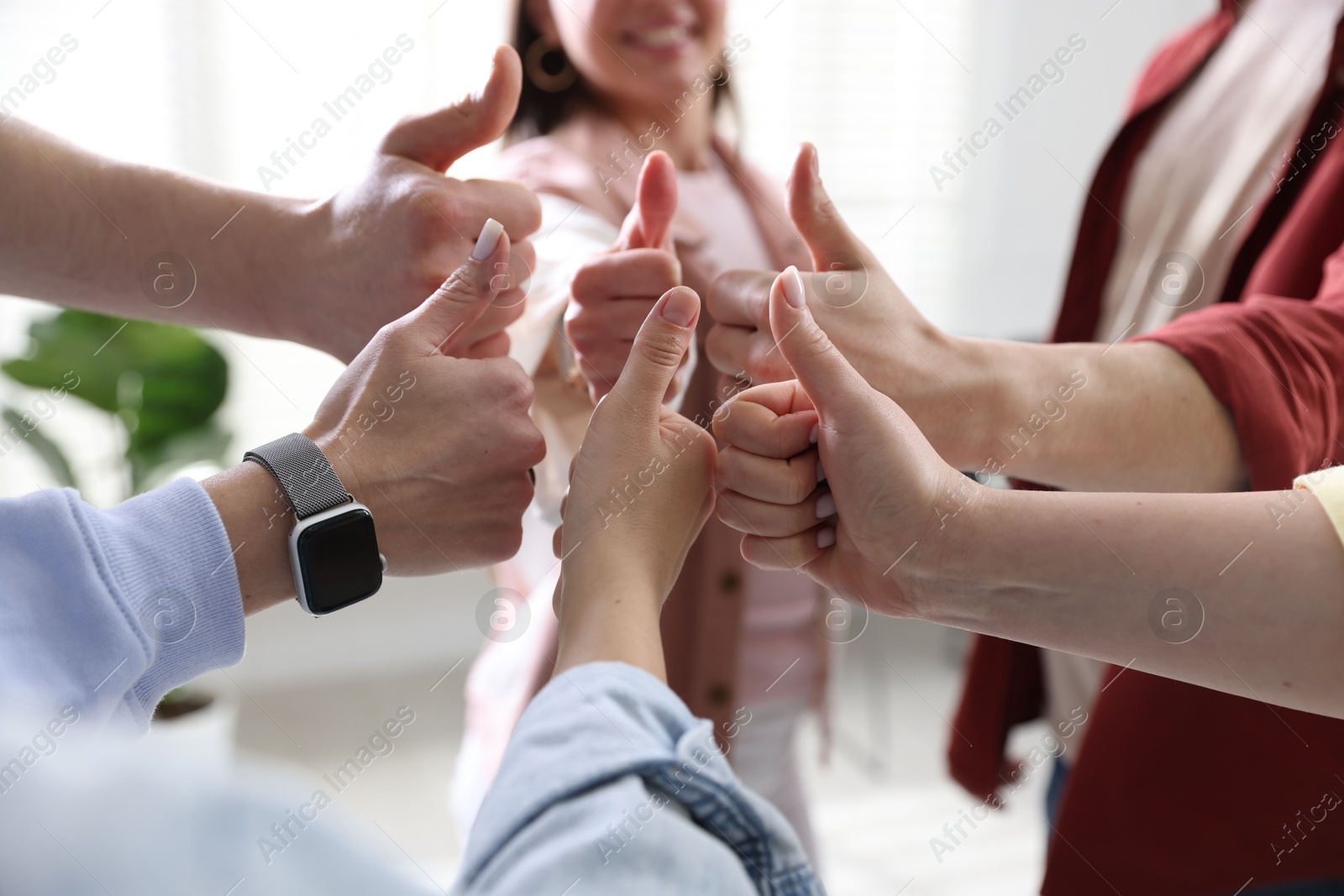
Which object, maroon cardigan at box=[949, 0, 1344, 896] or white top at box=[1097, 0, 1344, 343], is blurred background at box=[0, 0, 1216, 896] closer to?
white top at box=[1097, 0, 1344, 343]

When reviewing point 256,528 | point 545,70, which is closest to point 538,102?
point 545,70

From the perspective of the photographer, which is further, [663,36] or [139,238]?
[663,36]

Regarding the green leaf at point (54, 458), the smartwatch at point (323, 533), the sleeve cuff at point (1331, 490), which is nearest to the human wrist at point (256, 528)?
the smartwatch at point (323, 533)

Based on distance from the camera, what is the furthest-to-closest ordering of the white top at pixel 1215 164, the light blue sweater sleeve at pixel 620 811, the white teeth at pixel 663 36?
the white teeth at pixel 663 36 → the white top at pixel 1215 164 → the light blue sweater sleeve at pixel 620 811

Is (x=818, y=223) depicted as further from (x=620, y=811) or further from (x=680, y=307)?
(x=620, y=811)

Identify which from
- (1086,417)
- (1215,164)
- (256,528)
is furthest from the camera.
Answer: (1215,164)

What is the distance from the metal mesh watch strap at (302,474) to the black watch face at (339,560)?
18 millimetres

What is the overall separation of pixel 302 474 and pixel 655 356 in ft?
0.87

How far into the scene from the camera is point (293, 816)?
0.31 meters

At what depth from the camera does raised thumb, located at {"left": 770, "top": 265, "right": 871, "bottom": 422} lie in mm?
647

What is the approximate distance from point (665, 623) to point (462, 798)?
1.10 ft

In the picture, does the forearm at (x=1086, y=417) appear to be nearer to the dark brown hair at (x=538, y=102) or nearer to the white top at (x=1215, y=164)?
the white top at (x=1215, y=164)

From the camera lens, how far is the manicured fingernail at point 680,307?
26.4 inches

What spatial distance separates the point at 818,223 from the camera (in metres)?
0.78
